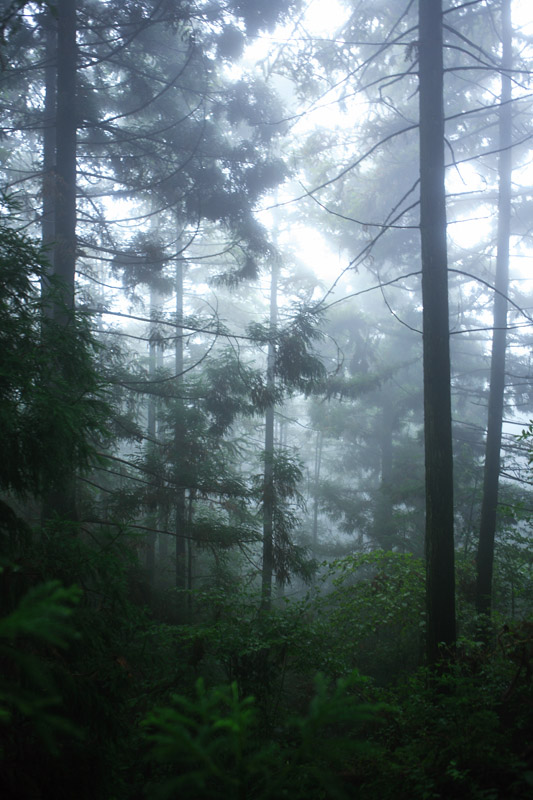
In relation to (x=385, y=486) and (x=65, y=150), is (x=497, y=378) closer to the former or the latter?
(x=385, y=486)

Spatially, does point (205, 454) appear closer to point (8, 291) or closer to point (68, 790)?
point (8, 291)

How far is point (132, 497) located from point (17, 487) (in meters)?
6.92

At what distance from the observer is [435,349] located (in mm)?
6051

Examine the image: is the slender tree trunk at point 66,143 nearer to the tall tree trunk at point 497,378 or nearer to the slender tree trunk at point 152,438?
the slender tree trunk at point 152,438

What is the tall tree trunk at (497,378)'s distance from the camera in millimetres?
9883

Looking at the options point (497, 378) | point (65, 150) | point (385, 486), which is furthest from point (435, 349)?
point (385, 486)

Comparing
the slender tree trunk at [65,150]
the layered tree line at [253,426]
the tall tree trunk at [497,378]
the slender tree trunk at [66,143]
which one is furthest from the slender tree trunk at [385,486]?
the slender tree trunk at [66,143]

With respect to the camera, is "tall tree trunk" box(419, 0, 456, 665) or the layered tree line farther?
"tall tree trunk" box(419, 0, 456, 665)

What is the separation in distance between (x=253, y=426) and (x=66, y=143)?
15.8 m

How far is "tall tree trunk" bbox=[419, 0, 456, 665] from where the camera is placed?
5.71m

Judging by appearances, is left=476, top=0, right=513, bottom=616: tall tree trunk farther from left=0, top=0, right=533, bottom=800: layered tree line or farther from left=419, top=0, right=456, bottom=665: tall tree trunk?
left=419, top=0, right=456, bottom=665: tall tree trunk

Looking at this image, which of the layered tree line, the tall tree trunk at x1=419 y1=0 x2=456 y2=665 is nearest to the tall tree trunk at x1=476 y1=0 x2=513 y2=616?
the layered tree line

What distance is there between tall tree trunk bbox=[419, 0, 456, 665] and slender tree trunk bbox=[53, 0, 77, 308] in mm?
Answer: 5970

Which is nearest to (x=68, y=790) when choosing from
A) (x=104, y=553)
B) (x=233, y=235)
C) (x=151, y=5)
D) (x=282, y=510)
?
(x=104, y=553)
